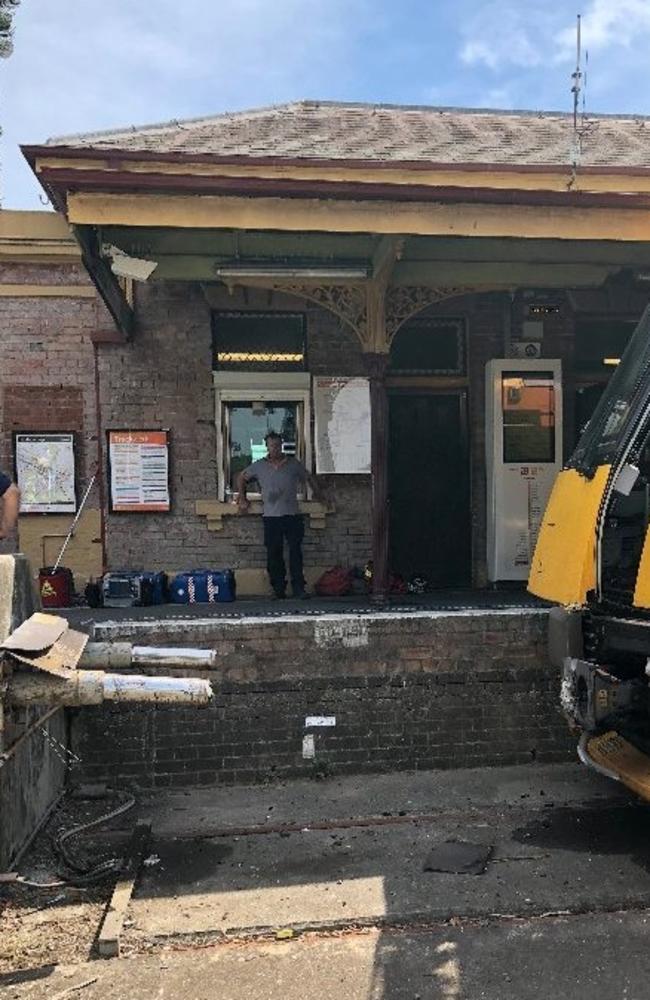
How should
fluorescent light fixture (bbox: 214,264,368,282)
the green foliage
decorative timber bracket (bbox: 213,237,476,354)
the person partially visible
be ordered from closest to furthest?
the person partially visible → fluorescent light fixture (bbox: 214,264,368,282) → decorative timber bracket (bbox: 213,237,476,354) → the green foliage

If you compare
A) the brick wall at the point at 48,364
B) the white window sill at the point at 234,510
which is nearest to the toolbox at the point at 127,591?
the white window sill at the point at 234,510

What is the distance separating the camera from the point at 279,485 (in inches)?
305

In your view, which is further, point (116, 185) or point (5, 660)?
point (116, 185)

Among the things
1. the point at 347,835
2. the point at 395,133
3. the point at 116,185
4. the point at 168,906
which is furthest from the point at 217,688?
the point at 395,133

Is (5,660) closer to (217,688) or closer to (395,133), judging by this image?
(217,688)

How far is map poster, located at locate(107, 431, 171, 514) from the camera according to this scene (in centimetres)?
818

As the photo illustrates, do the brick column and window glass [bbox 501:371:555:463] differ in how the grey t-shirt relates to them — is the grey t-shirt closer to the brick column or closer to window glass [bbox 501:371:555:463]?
the brick column

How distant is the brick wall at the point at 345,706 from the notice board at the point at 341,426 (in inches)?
110

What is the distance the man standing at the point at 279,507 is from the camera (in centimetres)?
777

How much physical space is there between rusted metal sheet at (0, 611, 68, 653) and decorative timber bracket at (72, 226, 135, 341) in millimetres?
3395

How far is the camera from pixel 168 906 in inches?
157

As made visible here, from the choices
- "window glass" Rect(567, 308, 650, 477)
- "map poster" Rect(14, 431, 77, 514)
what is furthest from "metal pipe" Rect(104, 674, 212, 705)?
"map poster" Rect(14, 431, 77, 514)

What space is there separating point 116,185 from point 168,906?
4.53 metres

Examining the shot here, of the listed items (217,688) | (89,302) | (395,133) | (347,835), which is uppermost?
(395,133)
